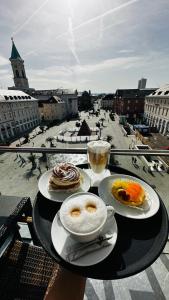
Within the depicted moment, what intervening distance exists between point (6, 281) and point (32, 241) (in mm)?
543

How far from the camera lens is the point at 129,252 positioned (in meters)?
0.93

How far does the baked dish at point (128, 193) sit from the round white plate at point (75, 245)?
0.22 metres

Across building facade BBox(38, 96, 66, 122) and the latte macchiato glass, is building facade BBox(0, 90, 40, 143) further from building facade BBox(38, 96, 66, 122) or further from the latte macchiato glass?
the latte macchiato glass

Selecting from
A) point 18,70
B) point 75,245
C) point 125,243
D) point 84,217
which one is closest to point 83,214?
point 84,217

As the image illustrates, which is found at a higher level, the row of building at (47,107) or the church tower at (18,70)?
the church tower at (18,70)

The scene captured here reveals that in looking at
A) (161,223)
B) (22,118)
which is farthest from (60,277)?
(22,118)

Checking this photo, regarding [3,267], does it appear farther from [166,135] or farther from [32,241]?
[166,135]

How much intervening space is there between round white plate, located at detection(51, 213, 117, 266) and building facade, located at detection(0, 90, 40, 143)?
3092 cm

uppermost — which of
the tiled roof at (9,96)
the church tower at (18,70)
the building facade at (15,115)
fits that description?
the church tower at (18,70)

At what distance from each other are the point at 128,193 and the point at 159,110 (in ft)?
107

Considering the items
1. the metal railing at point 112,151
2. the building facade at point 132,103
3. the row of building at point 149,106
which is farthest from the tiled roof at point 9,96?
the metal railing at point 112,151

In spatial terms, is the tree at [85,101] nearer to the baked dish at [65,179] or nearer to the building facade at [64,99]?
the building facade at [64,99]

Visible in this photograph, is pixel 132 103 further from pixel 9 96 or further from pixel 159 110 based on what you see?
pixel 9 96

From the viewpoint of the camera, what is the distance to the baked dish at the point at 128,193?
1.13 m
